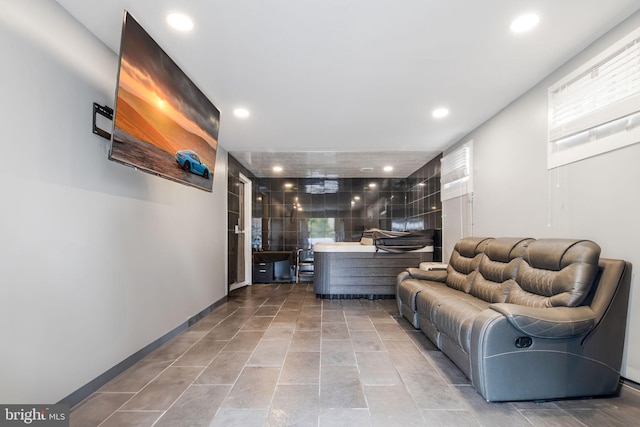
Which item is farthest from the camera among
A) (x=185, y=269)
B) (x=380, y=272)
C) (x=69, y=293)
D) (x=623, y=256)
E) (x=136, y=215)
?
(x=380, y=272)

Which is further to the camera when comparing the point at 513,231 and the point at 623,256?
the point at 513,231

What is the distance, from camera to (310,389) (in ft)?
6.36

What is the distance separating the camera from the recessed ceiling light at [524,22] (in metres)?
1.77

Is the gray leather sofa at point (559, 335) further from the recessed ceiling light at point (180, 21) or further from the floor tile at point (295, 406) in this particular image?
the recessed ceiling light at point (180, 21)

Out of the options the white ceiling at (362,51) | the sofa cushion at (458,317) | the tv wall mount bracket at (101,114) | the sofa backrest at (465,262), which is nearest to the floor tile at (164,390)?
the tv wall mount bracket at (101,114)

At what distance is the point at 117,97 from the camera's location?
5.10ft

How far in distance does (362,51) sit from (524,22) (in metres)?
1.03

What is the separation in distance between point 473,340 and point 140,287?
255 cm

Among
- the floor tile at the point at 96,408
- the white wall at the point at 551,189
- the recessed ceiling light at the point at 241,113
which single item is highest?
the recessed ceiling light at the point at 241,113

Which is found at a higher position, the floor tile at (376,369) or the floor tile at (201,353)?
the floor tile at (376,369)

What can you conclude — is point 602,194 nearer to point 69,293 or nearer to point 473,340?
point 473,340

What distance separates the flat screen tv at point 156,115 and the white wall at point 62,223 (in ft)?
1.29

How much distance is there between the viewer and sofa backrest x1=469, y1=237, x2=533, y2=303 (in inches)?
95.4

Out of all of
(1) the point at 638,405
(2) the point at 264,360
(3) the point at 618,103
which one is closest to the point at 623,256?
(1) the point at 638,405
